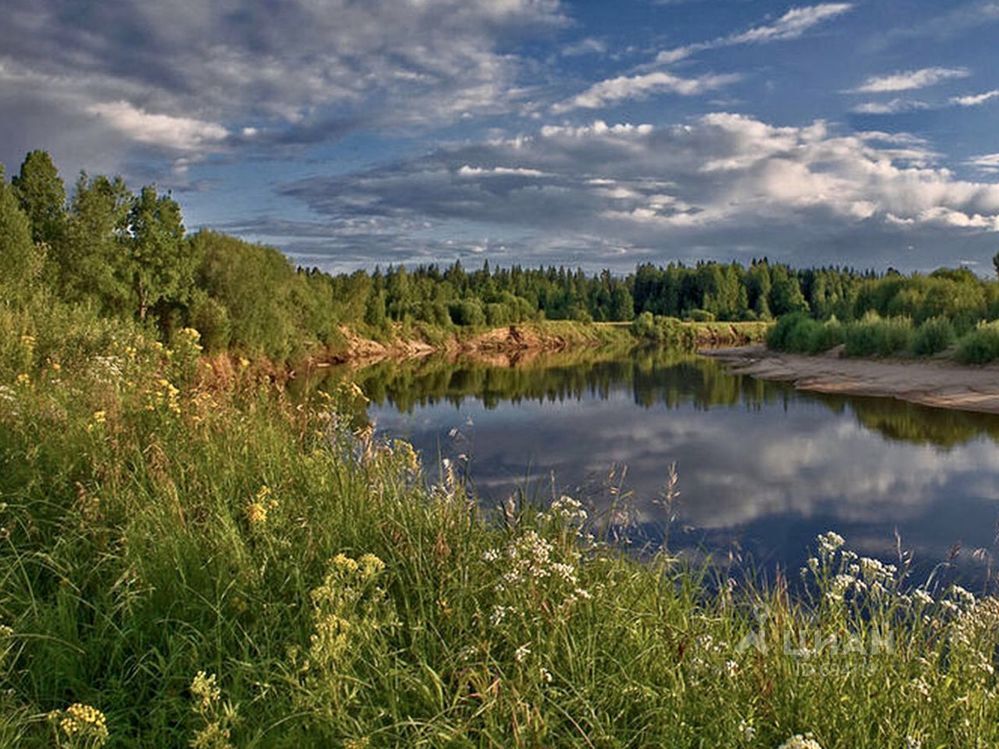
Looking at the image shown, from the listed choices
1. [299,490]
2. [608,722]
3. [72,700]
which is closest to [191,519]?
[299,490]

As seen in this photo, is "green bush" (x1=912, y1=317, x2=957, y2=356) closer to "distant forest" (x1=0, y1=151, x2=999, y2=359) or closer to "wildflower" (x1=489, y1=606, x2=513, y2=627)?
"distant forest" (x1=0, y1=151, x2=999, y2=359)

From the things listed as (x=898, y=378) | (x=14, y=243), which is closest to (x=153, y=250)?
(x=14, y=243)

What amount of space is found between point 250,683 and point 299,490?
213 cm

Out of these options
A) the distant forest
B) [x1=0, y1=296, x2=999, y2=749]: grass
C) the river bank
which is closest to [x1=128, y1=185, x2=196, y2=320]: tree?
the distant forest

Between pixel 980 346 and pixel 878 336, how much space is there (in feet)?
32.9

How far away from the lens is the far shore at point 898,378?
3015 centimetres

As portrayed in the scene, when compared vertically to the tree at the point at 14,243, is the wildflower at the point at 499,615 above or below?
below

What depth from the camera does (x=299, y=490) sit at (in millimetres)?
5469

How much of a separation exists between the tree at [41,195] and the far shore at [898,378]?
37.5 metres

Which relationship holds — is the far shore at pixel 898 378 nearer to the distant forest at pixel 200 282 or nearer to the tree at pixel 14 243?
the distant forest at pixel 200 282

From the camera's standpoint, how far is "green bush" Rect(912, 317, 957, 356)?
1554 inches

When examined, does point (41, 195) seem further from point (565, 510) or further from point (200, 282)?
point (565, 510)

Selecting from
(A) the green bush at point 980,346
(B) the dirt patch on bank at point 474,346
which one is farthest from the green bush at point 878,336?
(B) the dirt patch on bank at point 474,346

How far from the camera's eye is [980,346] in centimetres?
3506
